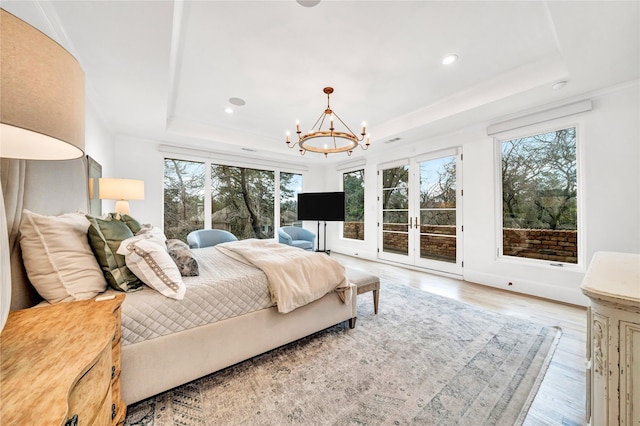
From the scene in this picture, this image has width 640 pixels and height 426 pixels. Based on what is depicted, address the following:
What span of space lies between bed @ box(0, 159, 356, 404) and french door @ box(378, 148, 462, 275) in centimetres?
312

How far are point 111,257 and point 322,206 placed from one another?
443 cm

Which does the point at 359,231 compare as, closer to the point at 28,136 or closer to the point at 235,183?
the point at 235,183

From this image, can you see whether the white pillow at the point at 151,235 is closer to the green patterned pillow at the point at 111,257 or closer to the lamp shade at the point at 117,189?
the green patterned pillow at the point at 111,257

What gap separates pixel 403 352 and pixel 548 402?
0.89 meters

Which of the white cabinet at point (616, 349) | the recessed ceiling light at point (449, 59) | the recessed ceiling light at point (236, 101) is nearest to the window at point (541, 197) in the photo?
the recessed ceiling light at point (449, 59)

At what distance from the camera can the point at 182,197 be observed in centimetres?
480

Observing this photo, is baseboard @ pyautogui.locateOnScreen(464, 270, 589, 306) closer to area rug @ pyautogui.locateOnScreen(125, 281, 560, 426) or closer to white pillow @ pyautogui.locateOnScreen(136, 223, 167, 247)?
area rug @ pyautogui.locateOnScreen(125, 281, 560, 426)

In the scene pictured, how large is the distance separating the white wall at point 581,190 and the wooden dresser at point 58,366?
164 inches

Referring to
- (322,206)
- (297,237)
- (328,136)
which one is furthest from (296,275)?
(322,206)

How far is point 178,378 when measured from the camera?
1505 mm

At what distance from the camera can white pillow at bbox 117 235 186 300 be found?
1.47 m

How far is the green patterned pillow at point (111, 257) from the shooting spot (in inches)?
56.2

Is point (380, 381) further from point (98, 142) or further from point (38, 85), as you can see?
point (98, 142)

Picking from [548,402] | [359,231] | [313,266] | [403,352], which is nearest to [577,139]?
[548,402]
